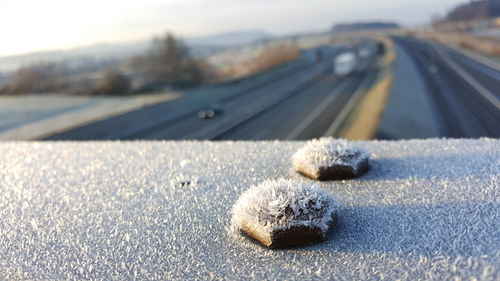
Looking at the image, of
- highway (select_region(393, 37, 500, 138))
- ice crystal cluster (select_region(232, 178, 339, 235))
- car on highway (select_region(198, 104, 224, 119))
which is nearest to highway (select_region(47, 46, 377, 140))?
car on highway (select_region(198, 104, 224, 119))

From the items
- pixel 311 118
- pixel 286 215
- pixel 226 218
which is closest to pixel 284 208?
pixel 286 215

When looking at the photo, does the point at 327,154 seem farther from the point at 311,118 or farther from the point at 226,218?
the point at 311,118

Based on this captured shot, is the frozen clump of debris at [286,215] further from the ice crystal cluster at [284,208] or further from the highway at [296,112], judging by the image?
the highway at [296,112]

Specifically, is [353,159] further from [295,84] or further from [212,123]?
[295,84]

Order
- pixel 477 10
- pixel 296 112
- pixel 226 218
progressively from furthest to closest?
1. pixel 296 112
2. pixel 477 10
3. pixel 226 218

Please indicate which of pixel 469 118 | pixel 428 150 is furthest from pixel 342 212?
pixel 469 118

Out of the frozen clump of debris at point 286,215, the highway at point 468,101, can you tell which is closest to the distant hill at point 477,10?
the highway at point 468,101
